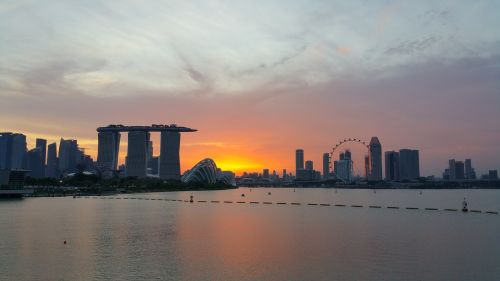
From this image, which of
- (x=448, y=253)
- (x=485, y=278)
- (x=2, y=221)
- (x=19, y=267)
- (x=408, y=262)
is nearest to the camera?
(x=485, y=278)

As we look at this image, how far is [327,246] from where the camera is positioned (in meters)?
43.7

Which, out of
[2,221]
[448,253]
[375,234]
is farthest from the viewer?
[2,221]

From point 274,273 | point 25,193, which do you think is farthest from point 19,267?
point 25,193

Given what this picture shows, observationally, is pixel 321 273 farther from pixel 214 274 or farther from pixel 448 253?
pixel 448 253

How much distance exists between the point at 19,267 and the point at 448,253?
118 feet

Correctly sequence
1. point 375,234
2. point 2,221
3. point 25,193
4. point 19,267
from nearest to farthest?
point 19,267, point 375,234, point 2,221, point 25,193

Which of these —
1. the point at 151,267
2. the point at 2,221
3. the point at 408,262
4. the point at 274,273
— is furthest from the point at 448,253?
the point at 2,221

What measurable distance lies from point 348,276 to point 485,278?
9405 mm

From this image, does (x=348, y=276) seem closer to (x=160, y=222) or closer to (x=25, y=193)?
(x=160, y=222)

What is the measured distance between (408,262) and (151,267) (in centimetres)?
2029

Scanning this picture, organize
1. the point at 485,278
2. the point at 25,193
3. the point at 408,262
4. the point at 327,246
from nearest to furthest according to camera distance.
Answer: the point at 485,278 → the point at 408,262 → the point at 327,246 → the point at 25,193

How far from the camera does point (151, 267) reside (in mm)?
33406

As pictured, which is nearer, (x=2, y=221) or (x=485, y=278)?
(x=485, y=278)

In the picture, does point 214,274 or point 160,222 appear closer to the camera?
point 214,274
